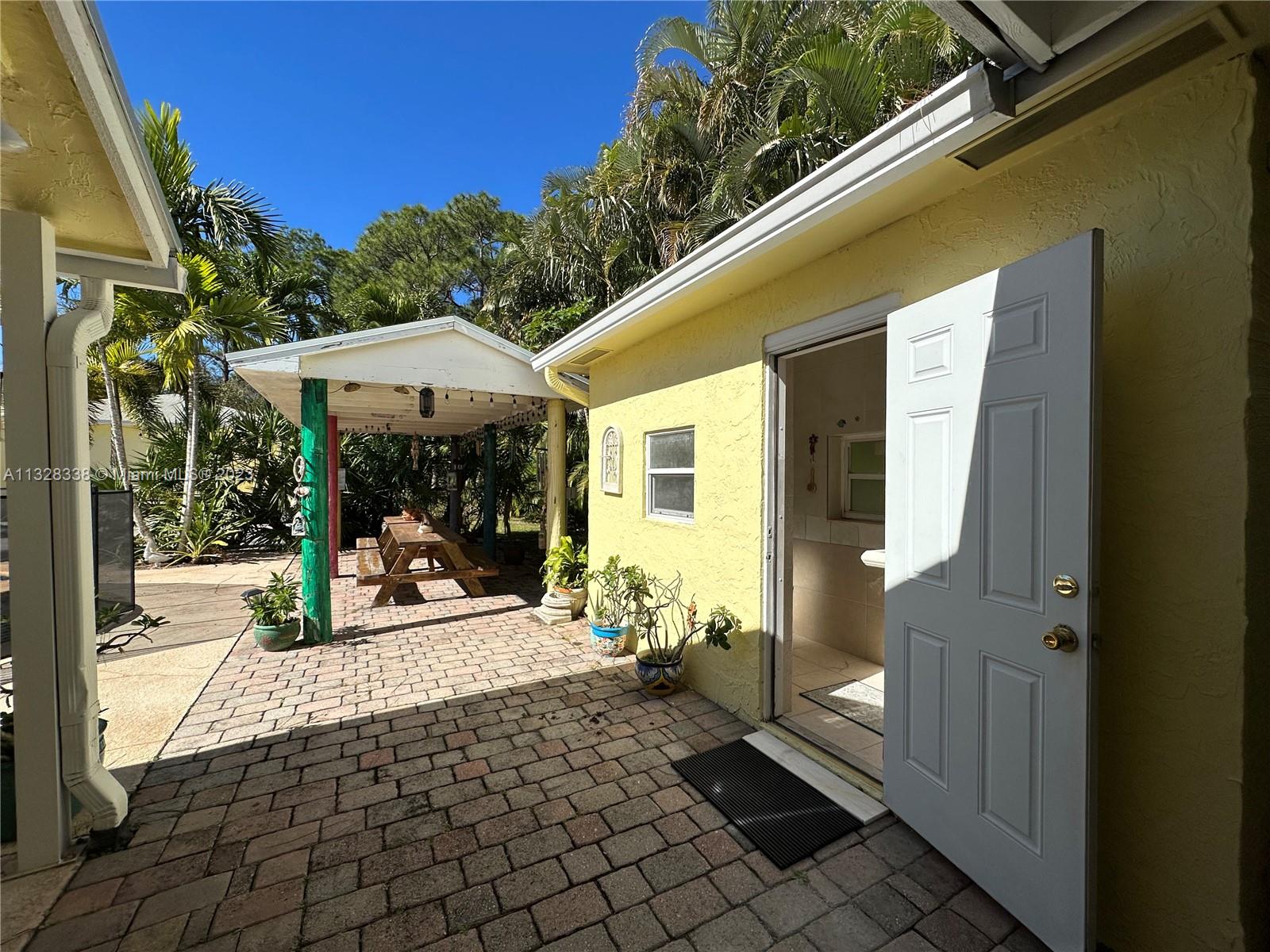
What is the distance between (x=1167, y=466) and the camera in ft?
5.86

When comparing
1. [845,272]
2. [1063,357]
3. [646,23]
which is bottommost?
[1063,357]

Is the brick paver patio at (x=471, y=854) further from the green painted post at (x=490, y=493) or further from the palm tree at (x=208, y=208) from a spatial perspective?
the palm tree at (x=208, y=208)

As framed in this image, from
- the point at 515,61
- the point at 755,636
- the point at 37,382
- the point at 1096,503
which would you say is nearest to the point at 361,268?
the point at 515,61

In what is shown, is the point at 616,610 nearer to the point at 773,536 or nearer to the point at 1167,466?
the point at 773,536

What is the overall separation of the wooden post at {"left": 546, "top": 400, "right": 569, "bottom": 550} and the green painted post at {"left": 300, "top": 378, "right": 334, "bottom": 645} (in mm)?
2649

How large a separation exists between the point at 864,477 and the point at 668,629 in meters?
2.41

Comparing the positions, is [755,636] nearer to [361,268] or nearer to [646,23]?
[646,23]

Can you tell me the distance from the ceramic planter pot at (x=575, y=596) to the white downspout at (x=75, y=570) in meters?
4.21

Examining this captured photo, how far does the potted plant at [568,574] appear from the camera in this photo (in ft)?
21.1

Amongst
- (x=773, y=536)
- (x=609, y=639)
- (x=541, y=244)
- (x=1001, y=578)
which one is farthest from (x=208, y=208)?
(x=1001, y=578)

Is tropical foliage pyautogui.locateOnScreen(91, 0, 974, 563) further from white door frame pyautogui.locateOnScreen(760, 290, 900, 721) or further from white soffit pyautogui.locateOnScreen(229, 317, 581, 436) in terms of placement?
white door frame pyautogui.locateOnScreen(760, 290, 900, 721)

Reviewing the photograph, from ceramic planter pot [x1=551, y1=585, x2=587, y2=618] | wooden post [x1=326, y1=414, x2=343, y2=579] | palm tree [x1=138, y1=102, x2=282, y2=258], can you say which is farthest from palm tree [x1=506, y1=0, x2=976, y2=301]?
ceramic planter pot [x1=551, y1=585, x2=587, y2=618]

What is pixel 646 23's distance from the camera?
10016mm

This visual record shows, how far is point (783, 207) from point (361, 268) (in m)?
20.9
